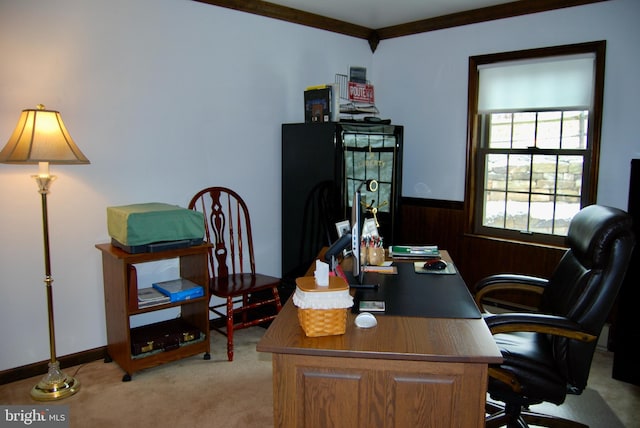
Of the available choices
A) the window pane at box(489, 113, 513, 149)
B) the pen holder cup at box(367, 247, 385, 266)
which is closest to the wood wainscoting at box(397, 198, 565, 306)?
the window pane at box(489, 113, 513, 149)

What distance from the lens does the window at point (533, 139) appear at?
3.43 m

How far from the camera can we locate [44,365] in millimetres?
2928

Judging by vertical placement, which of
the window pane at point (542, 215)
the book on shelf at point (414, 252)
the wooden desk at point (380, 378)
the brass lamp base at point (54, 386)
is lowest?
the brass lamp base at point (54, 386)

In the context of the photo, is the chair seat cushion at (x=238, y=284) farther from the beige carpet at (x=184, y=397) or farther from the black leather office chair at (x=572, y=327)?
the black leather office chair at (x=572, y=327)

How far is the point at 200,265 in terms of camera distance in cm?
313

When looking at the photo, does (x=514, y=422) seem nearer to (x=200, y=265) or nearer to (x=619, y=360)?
(x=619, y=360)

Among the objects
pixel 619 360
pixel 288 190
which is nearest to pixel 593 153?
pixel 619 360

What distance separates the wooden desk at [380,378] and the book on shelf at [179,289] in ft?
4.84

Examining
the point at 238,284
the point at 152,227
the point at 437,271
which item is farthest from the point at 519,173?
the point at 152,227

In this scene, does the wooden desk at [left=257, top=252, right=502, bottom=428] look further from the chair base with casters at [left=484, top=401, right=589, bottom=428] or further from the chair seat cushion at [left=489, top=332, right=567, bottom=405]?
the chair base with casters at [left=484, top=401, right=589, bottom=428]

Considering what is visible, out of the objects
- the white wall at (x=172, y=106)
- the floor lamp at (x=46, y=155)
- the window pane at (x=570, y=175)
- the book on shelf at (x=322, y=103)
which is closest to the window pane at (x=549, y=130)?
the window pane at (x=570, y=175)

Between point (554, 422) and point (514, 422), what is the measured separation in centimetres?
→ 21

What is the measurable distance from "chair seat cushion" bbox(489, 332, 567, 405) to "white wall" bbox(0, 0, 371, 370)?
2.27m

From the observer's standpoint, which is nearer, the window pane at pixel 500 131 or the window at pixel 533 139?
the window at pixel 533 139
